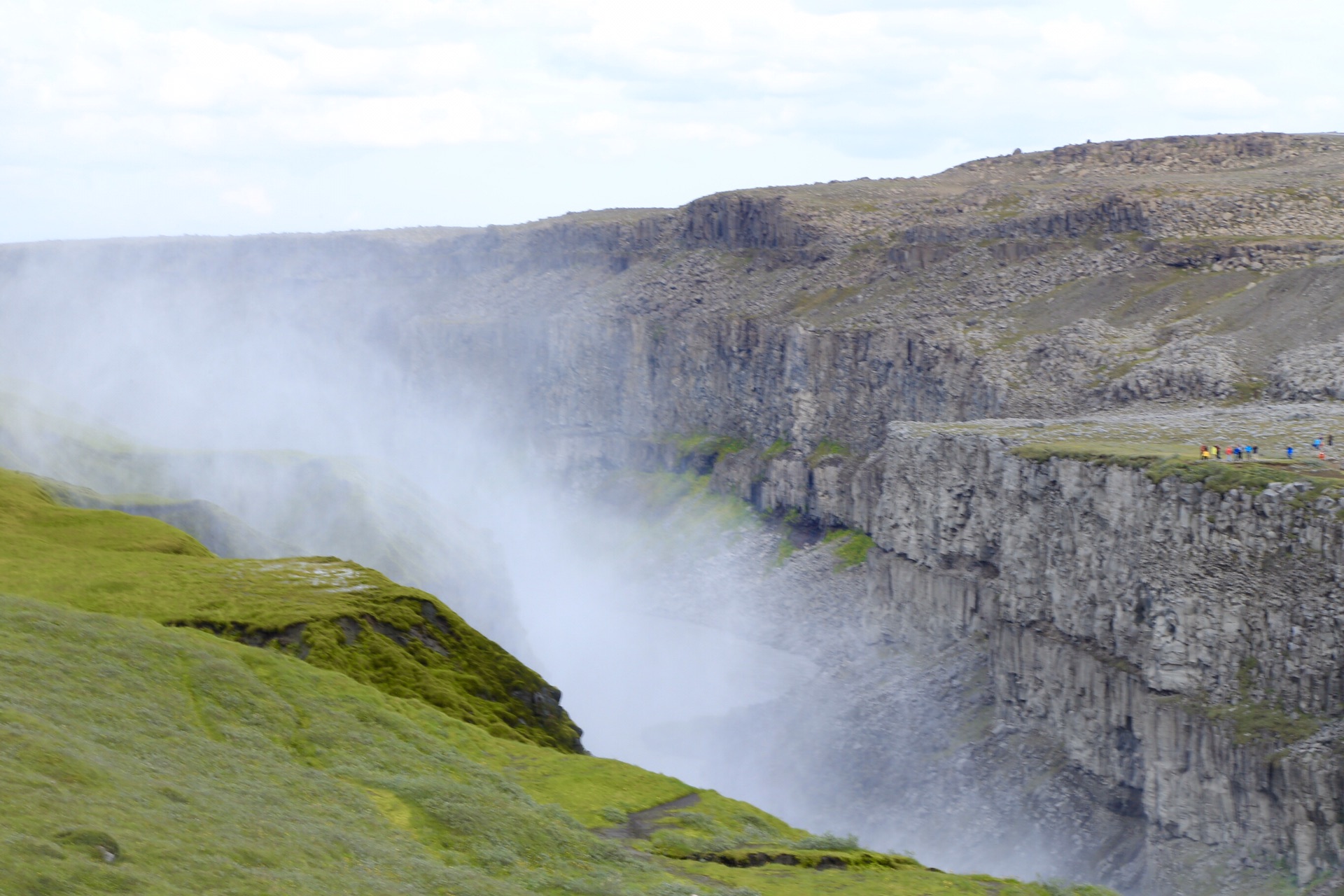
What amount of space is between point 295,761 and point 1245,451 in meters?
57.6

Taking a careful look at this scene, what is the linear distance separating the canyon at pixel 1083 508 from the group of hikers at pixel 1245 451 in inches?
131

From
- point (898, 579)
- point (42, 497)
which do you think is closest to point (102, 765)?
point (42, 497)

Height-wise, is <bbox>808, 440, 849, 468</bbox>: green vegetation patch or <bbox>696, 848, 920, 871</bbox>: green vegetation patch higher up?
<bbox>808, 440, 849, 468</bbox>: green vegetation patch

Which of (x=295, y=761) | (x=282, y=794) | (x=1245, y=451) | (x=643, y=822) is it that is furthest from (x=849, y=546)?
(x=282, y=794)

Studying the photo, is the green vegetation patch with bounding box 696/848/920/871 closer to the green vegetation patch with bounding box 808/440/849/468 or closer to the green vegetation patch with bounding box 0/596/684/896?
the green vegetation patch with bounding box 0/596/684/896

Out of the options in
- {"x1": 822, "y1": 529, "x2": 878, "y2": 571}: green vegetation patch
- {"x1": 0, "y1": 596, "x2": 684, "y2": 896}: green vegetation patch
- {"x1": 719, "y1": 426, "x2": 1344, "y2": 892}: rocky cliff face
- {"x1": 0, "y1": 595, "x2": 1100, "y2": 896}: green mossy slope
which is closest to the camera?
{"x1": 0, "y1": 596, "x2": 684, "y2": 896}: green vegetation patch

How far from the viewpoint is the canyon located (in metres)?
75.2

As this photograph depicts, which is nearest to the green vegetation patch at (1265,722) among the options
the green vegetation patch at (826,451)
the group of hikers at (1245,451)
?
the group of hikers at (1245,451)

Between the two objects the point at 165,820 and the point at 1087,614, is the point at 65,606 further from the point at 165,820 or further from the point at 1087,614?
the point at 1087,614

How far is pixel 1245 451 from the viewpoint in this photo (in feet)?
273

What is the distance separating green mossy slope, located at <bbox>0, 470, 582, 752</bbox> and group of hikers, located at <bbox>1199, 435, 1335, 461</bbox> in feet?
135

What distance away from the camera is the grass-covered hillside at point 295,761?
36312mm

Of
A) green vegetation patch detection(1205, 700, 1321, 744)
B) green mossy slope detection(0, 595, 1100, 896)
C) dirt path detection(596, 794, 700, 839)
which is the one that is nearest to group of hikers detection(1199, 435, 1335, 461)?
green vegetation patch detection(1205, 700, 1321, 744)

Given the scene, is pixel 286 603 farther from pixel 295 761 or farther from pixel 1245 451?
pixel 1245 451
